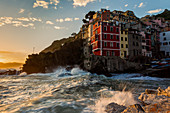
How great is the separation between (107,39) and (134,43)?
1446cm

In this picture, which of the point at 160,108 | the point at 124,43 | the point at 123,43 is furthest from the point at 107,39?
the point at 160,108

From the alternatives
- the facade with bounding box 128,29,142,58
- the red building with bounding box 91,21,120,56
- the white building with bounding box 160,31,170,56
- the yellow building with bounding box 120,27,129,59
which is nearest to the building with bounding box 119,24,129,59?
the yellow building with bounding box 120,27,129,59

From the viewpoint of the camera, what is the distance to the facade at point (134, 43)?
4179 cm

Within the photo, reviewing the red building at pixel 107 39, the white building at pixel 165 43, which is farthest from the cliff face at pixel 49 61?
the white building at pixel 165 43

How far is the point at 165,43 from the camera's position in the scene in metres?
57.5

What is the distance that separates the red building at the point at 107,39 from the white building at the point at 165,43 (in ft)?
122

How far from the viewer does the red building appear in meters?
36.6

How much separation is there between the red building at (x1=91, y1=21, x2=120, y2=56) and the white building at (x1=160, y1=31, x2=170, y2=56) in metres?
37.2

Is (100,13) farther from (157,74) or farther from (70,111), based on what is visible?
(70,111)

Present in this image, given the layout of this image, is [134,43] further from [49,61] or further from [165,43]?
[49,61]

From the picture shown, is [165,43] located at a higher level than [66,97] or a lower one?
higher

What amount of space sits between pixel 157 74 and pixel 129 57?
18.1m

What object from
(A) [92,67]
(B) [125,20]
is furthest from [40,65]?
(B) [125,20]

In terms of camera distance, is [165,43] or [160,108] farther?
[165,43]
